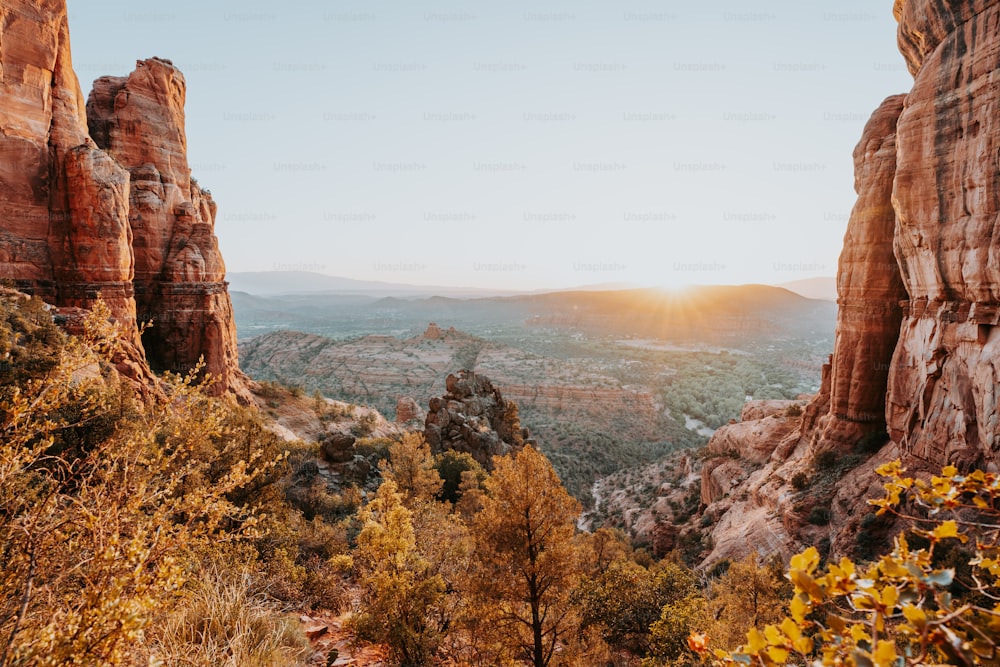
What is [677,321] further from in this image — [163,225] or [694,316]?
[163,225]

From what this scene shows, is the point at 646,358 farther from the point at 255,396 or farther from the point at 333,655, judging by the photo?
the point at 333,655

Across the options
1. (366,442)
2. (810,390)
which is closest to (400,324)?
(810,390)

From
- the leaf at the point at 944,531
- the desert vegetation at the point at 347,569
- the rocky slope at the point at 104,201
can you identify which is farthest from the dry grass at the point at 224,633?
the rocky slope at the point at 104,201

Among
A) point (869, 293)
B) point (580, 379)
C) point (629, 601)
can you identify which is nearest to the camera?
point (629, 601)

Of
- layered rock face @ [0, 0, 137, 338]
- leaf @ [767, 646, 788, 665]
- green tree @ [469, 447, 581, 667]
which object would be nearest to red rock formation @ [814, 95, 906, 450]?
green tree @ [469, 447, 581, 667]

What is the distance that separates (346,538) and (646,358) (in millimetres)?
94615

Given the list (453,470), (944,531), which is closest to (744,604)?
(944,531)

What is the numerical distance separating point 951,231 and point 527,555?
16384 millimetres

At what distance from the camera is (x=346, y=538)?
624 inches

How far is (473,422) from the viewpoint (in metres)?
34.3

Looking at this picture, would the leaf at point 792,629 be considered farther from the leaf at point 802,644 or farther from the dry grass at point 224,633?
the dry grass at point 224,633

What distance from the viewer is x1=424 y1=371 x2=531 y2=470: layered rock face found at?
3272 centimetres

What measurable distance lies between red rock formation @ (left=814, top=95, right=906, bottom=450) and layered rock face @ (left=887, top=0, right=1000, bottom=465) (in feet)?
7.15

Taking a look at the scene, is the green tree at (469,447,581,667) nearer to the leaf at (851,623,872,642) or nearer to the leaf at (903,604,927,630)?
the leaf at (851,623,872,642)
